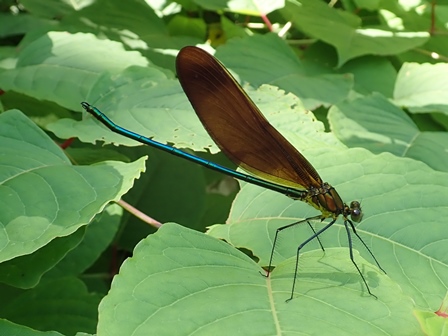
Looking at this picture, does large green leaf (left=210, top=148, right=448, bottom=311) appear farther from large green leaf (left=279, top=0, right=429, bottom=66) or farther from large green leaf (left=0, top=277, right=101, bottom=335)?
large green leaf (left=279, top=0, right=429, bottom=66)

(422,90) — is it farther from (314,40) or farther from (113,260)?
(113,260)

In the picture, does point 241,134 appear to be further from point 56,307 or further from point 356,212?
point 56,307

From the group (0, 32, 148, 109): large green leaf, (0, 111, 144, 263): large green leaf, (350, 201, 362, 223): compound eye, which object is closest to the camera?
(0, 111, 144, 263): large green leaf

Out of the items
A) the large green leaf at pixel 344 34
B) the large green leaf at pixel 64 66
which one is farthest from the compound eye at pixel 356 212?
the large green leaf at pixel 344 34

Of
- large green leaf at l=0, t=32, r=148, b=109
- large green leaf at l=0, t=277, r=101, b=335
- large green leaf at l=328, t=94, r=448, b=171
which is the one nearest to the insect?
large green leaf at l=0, t=32, r=148, b=109

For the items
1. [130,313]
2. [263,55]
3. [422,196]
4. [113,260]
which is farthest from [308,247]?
[263,55]

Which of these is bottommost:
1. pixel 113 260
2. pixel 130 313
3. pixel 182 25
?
pixel 113 260

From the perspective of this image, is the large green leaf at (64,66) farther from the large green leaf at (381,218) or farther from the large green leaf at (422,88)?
the large green leaf at (422,88)
